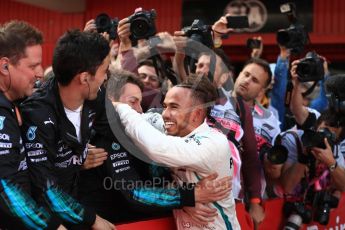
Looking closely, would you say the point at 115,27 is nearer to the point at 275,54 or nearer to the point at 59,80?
the point at 59,80

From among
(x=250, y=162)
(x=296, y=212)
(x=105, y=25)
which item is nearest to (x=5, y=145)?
(x=105, y=25)

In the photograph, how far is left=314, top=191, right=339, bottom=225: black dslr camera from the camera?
353cm

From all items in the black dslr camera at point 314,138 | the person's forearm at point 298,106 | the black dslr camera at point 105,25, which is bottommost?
the black dslr camera at point 314,138

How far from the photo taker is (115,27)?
3.35 meters

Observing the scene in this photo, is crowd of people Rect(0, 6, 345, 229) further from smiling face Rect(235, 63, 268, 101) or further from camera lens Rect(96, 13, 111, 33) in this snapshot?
smiling face Rect(235, 63, 268, 101)

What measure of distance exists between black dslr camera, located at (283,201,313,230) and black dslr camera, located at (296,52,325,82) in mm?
794

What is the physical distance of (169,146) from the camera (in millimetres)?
2338

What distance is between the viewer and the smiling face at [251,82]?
384 centimetres

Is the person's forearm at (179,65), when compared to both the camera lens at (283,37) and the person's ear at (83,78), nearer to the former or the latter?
the camera lens at (283,37)

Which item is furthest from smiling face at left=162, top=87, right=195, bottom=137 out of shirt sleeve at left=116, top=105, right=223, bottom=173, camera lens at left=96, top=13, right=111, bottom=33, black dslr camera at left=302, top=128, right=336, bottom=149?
black dslr camera at left=302, top=128, right=336, bottom=149

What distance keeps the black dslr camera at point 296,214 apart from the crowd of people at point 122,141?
0.01 metres

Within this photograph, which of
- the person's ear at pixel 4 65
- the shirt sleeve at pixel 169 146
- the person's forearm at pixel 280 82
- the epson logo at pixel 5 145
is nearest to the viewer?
the epson logo at pixel 5 145

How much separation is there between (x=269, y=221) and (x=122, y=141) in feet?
4.61

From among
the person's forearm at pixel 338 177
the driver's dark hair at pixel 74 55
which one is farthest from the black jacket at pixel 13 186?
the person's forearm at pixel 338 177
